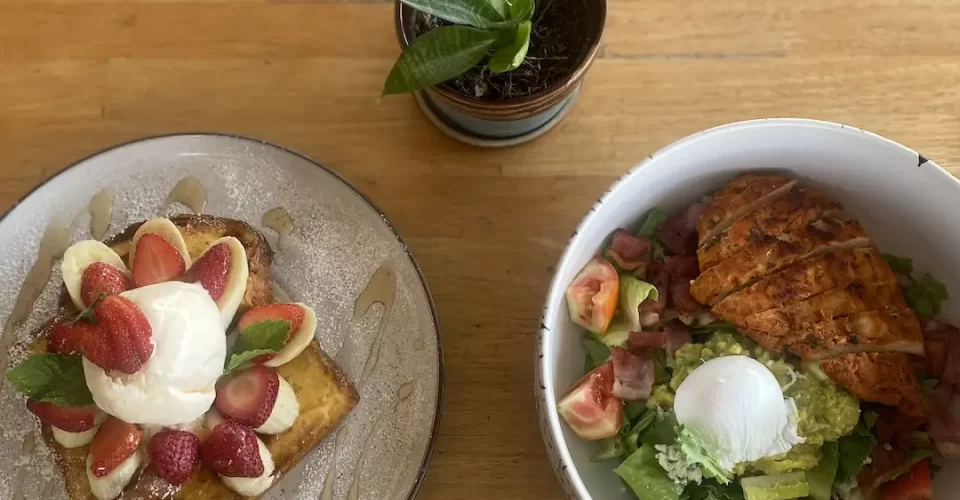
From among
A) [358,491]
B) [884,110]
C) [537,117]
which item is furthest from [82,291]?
[884,110]

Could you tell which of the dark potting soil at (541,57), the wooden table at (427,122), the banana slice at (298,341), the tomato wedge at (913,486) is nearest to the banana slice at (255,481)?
the banana slice at (298,341)

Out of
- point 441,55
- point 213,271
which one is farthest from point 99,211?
point 441,55

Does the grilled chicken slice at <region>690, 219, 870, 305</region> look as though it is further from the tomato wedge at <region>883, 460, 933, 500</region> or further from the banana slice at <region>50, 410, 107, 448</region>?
the banana slice at <region>50, 410, 107, 448</region>

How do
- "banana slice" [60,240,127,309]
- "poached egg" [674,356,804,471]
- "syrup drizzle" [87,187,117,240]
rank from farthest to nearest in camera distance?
"syrup drizzle" [87,187,117,240] → "banana slice" [60,240,127,309] → "poached egg" [674,356,804,471]

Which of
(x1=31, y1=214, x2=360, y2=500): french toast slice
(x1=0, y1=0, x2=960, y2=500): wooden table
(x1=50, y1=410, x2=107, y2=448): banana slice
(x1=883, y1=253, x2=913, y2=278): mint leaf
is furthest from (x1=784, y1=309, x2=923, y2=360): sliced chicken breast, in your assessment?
(x1=50, y1=410, x2=107, y2=448): banana slice

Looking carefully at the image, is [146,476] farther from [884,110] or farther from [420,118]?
[884,110]

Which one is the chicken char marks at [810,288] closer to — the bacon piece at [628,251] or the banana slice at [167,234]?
the bacon piece at [628,251]

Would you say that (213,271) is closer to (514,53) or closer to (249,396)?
(249,396)
